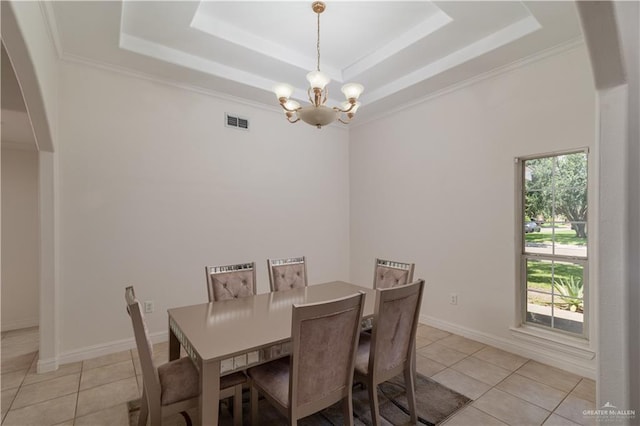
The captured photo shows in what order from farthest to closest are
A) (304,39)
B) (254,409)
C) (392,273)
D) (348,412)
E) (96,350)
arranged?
(304,39)
(96,350)
(392,273)
(254,409)
(348,412)

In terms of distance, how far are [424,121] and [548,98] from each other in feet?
4.42

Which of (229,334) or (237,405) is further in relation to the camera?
(237,405)

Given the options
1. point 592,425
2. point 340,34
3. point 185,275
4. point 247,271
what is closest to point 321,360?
point 247,271

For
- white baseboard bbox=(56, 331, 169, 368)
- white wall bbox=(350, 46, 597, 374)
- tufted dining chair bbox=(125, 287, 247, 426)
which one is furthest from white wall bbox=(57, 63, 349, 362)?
tufted dining chair bbox=(125, 287, 247, 426)

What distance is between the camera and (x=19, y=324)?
3.99m

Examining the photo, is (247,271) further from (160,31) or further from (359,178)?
(359,178)

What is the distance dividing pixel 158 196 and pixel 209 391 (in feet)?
8.32

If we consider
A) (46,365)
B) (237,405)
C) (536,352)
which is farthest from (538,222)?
(46,365)

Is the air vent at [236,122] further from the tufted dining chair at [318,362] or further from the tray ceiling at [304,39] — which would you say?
the tufted dining chair at [318,362]

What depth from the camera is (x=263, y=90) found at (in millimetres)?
3711

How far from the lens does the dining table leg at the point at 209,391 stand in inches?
58.0

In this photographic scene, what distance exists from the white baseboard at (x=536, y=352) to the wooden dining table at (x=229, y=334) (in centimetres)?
168

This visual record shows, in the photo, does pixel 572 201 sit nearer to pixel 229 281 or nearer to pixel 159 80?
pixel 229 281

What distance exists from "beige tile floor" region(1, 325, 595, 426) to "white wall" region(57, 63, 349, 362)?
0.39 meters
